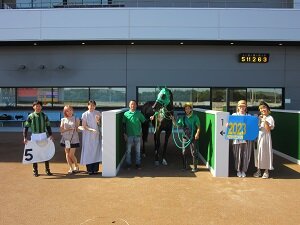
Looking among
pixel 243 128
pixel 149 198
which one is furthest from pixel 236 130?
pixel 149 198

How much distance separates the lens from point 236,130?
321 inches

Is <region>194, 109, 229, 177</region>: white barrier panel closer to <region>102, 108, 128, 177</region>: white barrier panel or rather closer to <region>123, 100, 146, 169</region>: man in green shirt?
<region>123, 100, 146, 169</region>: man in green shirt

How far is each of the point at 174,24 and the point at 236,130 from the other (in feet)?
31.2

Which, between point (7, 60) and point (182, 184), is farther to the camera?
point (7, 60)

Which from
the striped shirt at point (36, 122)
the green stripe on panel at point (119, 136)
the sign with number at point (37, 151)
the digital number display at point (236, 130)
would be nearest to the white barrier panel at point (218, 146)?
the digital number display at point (236, 130)

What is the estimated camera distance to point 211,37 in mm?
16406

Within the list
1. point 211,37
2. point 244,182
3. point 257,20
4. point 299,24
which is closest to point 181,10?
point 211,37

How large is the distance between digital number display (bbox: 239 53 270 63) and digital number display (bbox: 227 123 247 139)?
34.1ft

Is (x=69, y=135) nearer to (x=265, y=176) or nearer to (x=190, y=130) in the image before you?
(x=190, y=130)

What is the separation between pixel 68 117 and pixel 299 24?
42.3 ft

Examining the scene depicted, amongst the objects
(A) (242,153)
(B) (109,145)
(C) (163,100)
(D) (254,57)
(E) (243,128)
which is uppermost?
(D) (254,57)

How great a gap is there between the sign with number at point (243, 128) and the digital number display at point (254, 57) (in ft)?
33.7

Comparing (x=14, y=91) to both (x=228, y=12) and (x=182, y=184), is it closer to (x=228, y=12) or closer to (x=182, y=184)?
(x=228, y=12)

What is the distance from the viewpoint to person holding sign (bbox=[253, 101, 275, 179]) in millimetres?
8180
